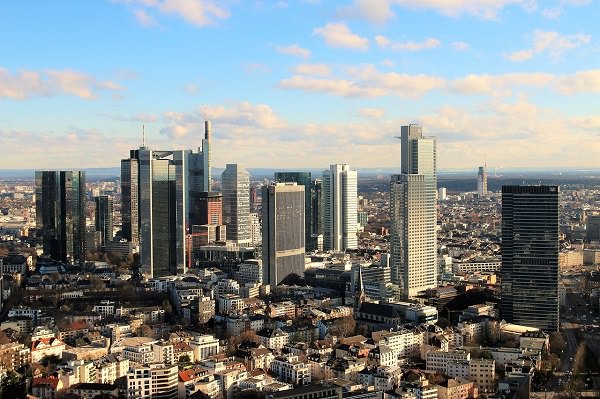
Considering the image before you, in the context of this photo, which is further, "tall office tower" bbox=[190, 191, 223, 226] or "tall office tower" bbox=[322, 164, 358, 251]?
"tall office tower" bbox=[190, 191, 223, 226]

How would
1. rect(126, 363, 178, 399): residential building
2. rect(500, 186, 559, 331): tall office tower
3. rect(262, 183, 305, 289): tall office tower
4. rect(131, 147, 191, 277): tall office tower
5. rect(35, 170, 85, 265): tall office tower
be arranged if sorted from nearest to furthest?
rect(126, 363, 178, 399): residential building, rect(500, 186, 559, 331): tall office tower, rect(262, 183, 305, 289): tall office tower, rect(131, 147, 191, 277): tall office tower, rect(35, 170, 85, 265): tall office tower

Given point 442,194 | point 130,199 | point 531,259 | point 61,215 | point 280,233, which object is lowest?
point 531,259

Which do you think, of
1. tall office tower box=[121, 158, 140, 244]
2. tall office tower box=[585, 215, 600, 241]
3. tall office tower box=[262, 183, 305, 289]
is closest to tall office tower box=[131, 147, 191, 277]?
tall office tower box=[262, 183, 305, 289]

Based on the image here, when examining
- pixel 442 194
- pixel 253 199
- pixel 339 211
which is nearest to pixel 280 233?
pixel 339 211

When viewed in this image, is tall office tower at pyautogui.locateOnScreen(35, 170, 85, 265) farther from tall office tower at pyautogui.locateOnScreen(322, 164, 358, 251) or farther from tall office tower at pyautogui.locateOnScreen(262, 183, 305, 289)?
tall office tower at pyautogui.locateOnScreen(322, 164, 358, 251)

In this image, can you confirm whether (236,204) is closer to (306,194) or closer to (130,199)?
(306,194)

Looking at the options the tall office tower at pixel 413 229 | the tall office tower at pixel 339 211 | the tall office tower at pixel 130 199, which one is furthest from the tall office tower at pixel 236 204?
the tall office tower at pixel 413 229

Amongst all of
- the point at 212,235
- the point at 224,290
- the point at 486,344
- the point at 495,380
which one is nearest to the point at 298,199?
the point at 224,290
